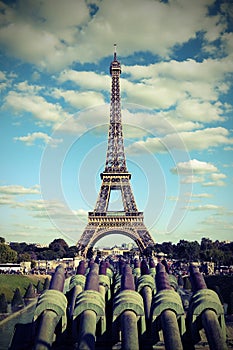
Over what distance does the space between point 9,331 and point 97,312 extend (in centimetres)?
1192

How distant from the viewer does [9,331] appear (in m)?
27.1

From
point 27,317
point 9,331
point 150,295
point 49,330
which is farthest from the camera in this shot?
point 27,317

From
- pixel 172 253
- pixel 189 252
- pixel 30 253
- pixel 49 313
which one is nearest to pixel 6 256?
pixel 30 253

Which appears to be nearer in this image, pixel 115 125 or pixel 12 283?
pixel 12 283

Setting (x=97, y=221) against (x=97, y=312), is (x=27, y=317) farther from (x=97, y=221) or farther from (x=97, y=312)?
(x=97, y=221)

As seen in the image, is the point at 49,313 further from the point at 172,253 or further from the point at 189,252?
the point at 172,253

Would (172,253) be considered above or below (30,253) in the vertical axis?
above

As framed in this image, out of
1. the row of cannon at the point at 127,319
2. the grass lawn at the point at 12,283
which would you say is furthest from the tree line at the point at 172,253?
the row of cannon at the point at 127,319

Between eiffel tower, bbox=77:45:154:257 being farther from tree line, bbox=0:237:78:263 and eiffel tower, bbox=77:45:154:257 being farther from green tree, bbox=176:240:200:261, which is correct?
green tree, bbox=176:240:200:261

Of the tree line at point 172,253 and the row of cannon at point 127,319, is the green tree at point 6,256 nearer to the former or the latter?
the tree line at point 172,253

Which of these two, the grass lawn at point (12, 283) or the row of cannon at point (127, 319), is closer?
the row of cannon at point (127, 319)

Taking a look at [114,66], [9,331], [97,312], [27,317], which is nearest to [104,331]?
[97,312]

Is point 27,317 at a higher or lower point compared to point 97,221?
lower

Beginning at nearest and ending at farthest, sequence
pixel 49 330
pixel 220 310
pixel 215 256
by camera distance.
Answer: pixel 49 330
pixel 220 310
pixel 215 256
